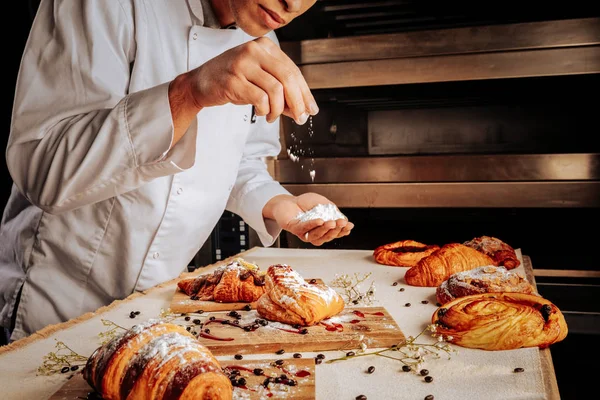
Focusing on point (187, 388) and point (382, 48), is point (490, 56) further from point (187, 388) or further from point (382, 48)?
point (187, 388)

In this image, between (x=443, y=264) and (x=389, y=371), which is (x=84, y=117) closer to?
(x=389, y=371)

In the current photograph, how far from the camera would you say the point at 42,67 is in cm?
138

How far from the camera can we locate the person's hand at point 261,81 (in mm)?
1048

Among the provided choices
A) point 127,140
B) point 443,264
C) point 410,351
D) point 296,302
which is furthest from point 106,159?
point 443,264

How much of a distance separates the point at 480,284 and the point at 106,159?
98cm

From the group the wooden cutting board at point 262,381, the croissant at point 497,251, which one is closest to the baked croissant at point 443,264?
the croissant at point 497,251

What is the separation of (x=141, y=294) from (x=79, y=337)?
36 centimetres

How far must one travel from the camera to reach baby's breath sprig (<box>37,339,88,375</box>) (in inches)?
40.1

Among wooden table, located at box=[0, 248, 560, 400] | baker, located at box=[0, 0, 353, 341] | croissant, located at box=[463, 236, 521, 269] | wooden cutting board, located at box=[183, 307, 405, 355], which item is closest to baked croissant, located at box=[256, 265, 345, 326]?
wooden cutting board, located at box=[183, 307, 405, 355]

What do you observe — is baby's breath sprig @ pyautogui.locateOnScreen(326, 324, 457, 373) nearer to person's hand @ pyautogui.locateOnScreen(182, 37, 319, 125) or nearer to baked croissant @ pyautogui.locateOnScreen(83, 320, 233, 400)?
baked croissant @ pyautogui.locateOnScreen(83, 320, 233, 400)

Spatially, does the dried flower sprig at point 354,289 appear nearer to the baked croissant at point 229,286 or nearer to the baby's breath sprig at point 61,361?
the baked croissant at point 229,286

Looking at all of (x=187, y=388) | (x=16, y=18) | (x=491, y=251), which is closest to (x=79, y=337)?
(x=187, y=388)

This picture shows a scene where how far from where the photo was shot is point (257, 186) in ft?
6.82

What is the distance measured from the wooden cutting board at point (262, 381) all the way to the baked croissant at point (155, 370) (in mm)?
37
